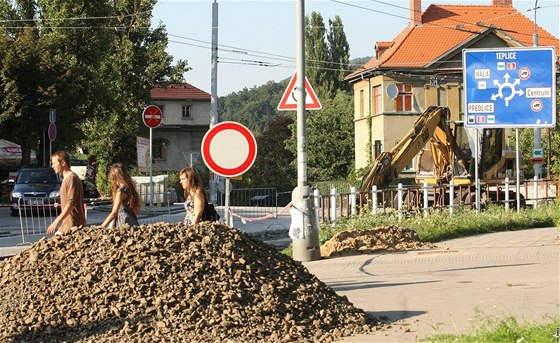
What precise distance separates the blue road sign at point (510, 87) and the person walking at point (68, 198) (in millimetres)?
15920

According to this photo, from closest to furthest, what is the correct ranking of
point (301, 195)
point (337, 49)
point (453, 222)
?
1. point (301, 195)
2. point (453, 222)
3. point (337, 49)

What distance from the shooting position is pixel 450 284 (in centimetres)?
1309

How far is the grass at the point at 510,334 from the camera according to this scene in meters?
7.78

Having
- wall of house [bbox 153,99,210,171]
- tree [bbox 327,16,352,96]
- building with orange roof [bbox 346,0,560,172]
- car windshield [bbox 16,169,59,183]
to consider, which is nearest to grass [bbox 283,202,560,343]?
car windshield [bbox 16,169,59,183]

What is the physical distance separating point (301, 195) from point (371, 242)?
2870 mm

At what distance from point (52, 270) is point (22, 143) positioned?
1575 inches

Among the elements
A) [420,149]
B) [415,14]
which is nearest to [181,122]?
[415,14]

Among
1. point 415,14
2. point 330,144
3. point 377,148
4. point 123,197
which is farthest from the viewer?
point 330,144

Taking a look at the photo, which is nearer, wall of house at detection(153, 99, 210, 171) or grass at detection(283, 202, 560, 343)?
grass at detection(283, 202, 560, 343)

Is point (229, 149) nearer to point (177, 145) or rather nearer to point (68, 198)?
point (68, 198)

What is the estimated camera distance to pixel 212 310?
29.1 feet

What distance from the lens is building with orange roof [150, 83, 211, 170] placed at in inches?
4001

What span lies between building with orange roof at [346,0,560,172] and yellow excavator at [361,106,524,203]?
77.2 feet

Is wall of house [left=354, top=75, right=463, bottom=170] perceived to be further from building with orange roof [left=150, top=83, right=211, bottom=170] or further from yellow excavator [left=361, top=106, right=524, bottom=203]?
building with orange roof [left=150, top=83, right=211, bottom=170]
